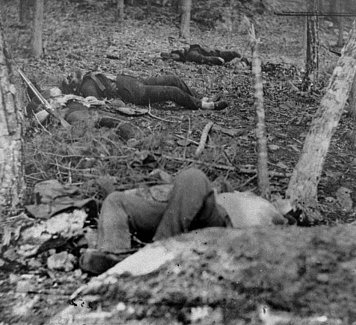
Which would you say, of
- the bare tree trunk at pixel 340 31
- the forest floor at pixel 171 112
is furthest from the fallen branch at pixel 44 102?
the bare tree trunk at pixel 340 31

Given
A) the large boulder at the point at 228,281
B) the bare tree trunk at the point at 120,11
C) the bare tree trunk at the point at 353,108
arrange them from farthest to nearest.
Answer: the bare tree trunk at the point at 120,11, the bare tree trunk at the point at 353,108, the large boulder at the point at 228,281

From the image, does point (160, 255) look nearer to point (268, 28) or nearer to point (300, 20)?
point (268, 28)

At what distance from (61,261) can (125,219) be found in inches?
17.9

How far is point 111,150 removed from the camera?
10.7ft

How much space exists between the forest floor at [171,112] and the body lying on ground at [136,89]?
0.06 metres

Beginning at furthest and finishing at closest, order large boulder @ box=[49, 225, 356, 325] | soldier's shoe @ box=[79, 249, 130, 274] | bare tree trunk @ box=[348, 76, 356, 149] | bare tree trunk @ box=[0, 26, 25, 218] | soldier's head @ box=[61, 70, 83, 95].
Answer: bare tree trunk @ box=[348, 76, 356, 149], soldier's head @ box=[61, 70, 83, 95], bare tree trunk @ box=[0, 26, 25, 218], soldier's shoe @ box=[79, 249, 130, 274], large boulder @ box=[49, 225, 356, 325]

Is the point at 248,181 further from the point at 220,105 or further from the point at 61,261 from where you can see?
the point at 61,261

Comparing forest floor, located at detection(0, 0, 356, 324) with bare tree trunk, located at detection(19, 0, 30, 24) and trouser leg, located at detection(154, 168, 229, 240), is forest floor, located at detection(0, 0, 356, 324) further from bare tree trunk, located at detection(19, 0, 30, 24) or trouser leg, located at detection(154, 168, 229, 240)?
trouser leg, located at detection(154, 168, 229, 240)

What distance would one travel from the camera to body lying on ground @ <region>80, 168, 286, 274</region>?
2.65m

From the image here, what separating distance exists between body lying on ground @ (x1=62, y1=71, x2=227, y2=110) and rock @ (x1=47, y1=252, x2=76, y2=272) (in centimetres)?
122

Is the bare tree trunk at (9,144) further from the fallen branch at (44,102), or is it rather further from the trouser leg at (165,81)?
the trouser leg at (165,81)

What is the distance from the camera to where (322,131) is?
335 cm

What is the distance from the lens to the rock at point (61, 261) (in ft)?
9.01

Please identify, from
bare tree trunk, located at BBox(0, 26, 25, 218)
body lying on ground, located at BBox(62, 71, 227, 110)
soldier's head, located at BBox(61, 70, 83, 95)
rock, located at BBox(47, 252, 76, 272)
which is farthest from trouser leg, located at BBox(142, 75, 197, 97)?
rock, located at BBox(47, 252, 76, 272)
